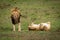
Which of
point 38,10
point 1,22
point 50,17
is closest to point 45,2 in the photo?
point 38,10

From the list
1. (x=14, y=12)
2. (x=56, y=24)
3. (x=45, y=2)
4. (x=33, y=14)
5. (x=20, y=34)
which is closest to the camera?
(x=20, y=34)

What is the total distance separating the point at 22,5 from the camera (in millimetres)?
20859

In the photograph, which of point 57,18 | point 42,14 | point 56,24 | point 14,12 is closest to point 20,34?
point 14,12

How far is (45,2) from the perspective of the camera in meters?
22.6

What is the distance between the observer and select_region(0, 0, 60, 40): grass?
11.6 m

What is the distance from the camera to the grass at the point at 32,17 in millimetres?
11609

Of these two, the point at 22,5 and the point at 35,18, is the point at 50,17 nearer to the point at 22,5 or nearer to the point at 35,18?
the point at 35,18

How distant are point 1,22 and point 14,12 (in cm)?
228

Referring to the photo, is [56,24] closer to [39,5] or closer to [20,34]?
[20,34]

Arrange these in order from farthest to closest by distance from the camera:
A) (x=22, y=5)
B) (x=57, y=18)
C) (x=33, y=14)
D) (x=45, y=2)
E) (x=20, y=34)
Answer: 1. (x=45, y=2)
2. (x=22, y=5)
3. (x=33, y=14)
4. (x=57, y=18)
5. (x=20, y=34)

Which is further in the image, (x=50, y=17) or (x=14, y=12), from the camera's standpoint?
(x=50, y=17)

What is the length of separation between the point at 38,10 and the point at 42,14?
3.53ft

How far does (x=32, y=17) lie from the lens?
699 inches

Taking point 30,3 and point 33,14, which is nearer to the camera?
point 33,14
